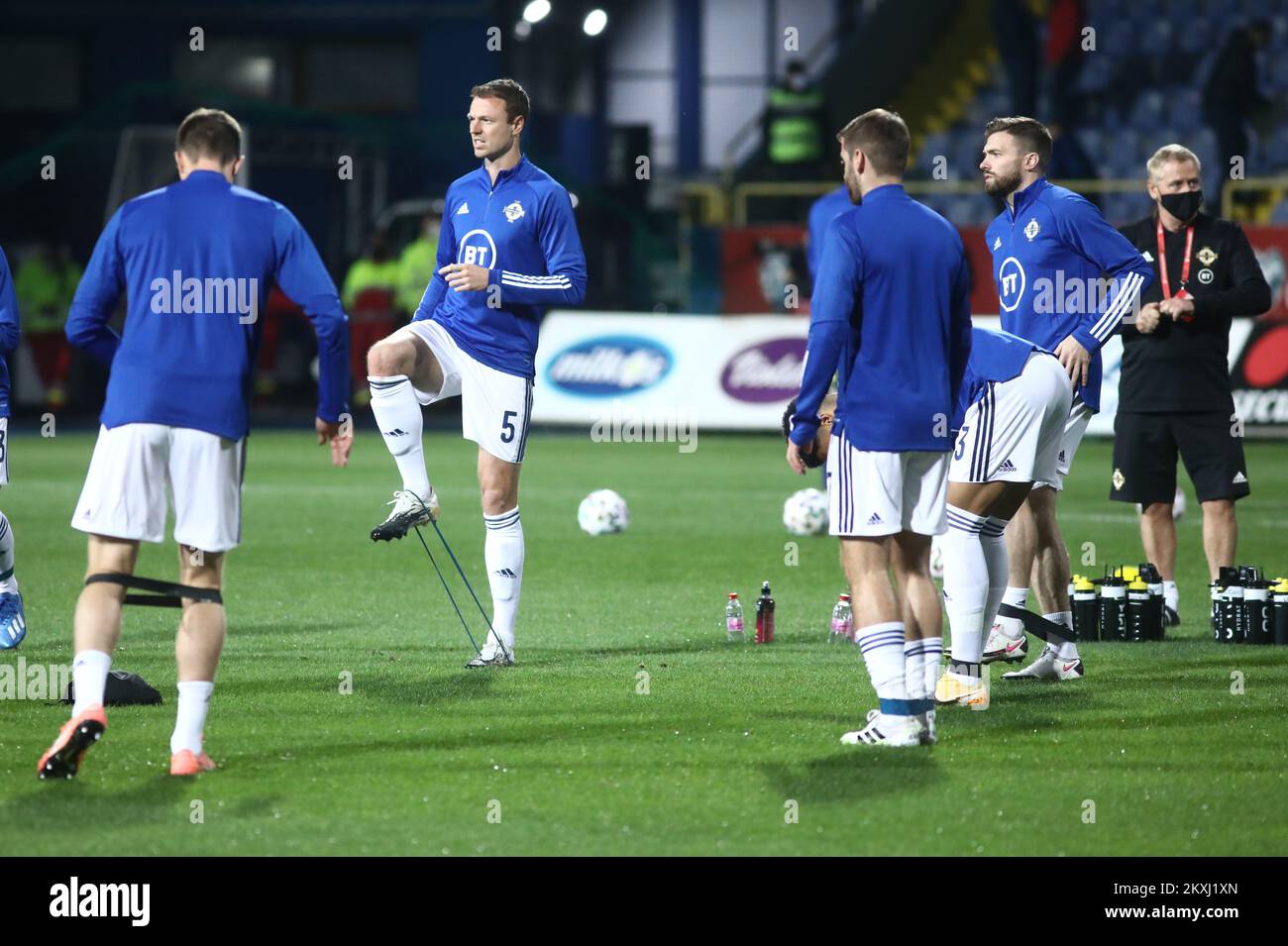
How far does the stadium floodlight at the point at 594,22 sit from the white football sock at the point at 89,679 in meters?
29.9

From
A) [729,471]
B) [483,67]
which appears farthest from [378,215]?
[729,471]

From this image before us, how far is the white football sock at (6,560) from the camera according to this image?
920 centimetres

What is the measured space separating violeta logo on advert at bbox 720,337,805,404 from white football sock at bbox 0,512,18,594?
45.1 ft

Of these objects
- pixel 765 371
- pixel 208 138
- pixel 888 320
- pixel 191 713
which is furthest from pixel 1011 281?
pixel 765 371

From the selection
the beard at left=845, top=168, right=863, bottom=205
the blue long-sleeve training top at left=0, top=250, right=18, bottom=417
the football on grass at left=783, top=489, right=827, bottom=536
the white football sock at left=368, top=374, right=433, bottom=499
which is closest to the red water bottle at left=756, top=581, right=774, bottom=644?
the white football sock at left=368, top=374, right=433, bottom=499

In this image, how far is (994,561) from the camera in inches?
315

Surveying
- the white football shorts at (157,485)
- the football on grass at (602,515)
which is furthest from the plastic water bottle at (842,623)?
the football on grass at (602,515)

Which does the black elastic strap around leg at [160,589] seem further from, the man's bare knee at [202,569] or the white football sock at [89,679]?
the white football sock at [89,679]

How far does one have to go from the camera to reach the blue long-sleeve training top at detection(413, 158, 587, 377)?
874cm

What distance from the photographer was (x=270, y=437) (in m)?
23.2

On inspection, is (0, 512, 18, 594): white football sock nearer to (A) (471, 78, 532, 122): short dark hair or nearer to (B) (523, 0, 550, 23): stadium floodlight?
(A) (471, 78, 532, 122): short dark hair
